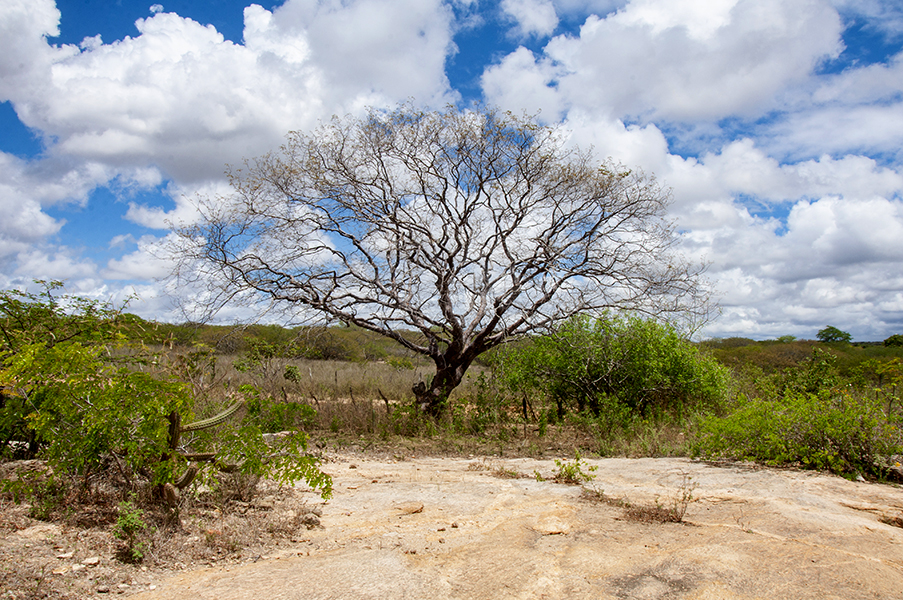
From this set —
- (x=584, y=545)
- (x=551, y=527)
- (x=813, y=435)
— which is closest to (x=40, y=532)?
(x=551, y=527)

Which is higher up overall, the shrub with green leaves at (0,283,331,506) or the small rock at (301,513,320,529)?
the shrub with green leaves at (0,283,331,506)

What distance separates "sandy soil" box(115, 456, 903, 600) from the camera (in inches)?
134

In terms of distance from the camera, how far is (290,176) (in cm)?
1150

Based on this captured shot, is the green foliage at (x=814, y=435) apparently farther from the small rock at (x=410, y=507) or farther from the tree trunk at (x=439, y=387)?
the tree trunk at (x=439, y=387)

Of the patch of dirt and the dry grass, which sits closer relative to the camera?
the patch of dirt

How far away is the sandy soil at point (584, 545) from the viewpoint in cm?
341

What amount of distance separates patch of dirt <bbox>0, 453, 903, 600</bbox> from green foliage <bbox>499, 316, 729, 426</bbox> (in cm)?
576

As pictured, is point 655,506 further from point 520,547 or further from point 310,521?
point 310,521

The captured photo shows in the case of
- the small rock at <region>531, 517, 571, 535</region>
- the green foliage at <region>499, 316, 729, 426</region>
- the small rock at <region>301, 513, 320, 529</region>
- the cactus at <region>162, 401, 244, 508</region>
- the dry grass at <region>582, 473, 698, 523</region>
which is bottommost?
the small rock at <region>301, 513, 320, 529</region>

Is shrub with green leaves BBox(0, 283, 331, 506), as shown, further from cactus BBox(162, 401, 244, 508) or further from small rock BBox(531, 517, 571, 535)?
small rock BBox(531, 517, 571, 535)

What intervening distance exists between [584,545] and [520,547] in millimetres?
485

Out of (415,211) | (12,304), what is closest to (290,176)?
(415,211)

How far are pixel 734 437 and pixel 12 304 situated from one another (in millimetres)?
8545

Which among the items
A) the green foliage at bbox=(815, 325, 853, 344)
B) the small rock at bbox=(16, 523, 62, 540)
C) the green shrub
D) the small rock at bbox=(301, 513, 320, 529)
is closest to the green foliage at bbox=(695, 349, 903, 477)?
the green shrub
